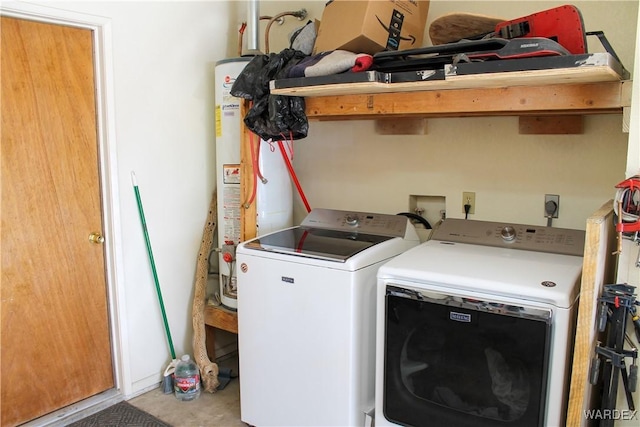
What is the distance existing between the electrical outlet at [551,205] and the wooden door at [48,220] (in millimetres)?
2190

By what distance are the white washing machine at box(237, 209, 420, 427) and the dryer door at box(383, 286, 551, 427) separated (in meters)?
0.17

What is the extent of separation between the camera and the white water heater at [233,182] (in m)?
2.86

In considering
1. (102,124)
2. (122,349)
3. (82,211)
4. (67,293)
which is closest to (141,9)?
(102,124)

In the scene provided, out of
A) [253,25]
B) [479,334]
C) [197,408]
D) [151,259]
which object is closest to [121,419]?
[197,408]

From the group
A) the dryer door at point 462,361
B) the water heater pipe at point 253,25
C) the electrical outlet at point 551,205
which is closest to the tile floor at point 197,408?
the dryer door at point 462,361

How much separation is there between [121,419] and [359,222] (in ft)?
5.15

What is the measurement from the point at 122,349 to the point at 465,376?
6.10 ft

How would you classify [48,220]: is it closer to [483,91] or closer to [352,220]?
[352,220]

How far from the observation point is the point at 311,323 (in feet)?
7.49

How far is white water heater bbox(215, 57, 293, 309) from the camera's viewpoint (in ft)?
9.37

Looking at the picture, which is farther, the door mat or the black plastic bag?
the door mat

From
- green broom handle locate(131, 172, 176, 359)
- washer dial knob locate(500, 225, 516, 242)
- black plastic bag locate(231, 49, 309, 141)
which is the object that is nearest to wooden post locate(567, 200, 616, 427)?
washer dial knob locate(500, 225, 516, 242)

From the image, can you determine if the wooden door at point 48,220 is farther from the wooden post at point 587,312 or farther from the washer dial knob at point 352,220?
the wooden post at point 587,312

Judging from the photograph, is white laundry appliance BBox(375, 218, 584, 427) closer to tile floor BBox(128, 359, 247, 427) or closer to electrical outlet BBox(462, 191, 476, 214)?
electrical outlet BBox(462, 191, 476, 214)
